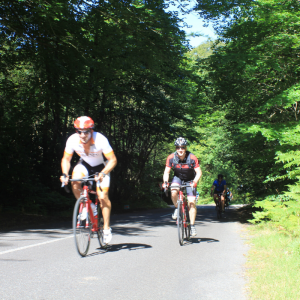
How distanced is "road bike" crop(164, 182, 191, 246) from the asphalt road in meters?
0.29

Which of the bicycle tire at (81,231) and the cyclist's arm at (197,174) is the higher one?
the cyclist's arm at (197,174)

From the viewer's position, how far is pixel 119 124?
76.5ft

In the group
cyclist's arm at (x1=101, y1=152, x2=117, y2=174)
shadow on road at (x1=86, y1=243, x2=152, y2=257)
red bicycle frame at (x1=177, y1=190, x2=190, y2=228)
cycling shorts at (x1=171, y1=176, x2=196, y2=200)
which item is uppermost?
cyclist's arm at (x1=101, y1=152, x2=117, y2=174)

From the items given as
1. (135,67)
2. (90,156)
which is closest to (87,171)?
(90,156)

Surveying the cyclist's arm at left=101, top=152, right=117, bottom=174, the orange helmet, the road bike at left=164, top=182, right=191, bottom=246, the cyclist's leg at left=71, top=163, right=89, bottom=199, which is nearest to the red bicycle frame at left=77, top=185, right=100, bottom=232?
the cyclist's leg at left=71, top=163, right=89, bottom=199

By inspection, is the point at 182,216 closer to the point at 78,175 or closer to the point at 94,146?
the point at 78,175

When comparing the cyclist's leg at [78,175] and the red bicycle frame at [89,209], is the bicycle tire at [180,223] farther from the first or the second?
the cyclist's leg at [78,175]

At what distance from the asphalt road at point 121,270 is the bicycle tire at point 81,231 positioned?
0.57ft

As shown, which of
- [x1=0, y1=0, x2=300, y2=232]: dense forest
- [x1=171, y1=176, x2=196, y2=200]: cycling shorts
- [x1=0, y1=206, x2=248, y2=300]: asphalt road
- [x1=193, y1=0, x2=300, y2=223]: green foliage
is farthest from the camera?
[x1=0, y1=0, x2=300, y2=232]: dense forest

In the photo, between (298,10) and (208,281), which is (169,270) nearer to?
(208,281)

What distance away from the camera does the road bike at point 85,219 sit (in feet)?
17.8

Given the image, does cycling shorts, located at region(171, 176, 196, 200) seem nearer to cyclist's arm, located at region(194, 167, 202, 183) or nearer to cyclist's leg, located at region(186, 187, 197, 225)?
cyclist's leg, located at region(186, 187, 197, 225)

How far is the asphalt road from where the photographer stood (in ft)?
13.3

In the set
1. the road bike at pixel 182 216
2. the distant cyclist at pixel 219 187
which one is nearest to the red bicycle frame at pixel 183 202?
the road bike at pixel 182 216
